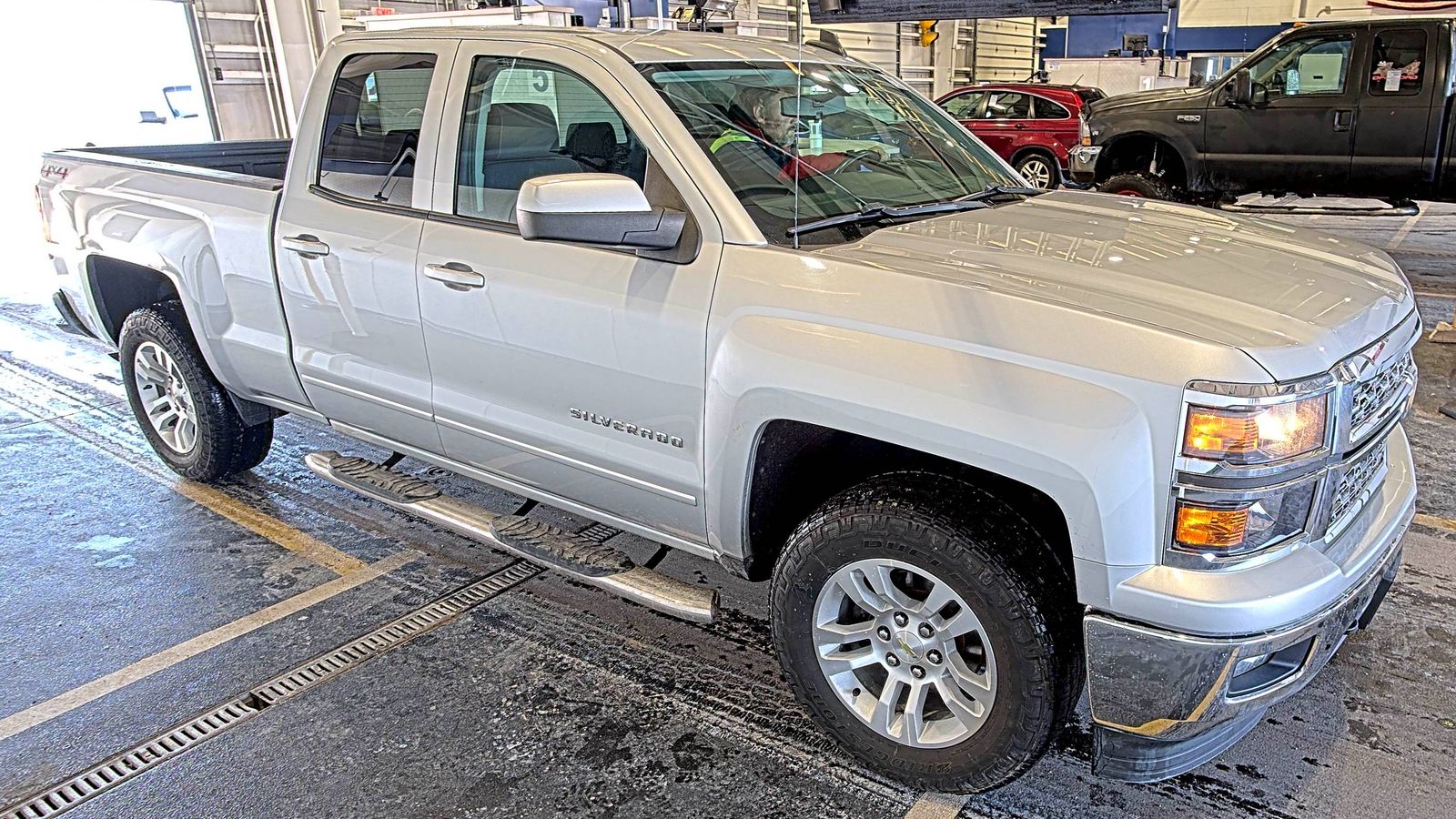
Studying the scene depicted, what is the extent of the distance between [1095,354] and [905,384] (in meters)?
0.41

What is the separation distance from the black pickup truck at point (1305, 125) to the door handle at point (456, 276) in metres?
8.55

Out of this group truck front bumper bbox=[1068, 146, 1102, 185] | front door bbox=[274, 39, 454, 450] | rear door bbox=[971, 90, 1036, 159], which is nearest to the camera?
front door bbox=[274, 39, 454, 450]

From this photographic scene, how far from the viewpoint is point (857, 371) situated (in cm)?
228

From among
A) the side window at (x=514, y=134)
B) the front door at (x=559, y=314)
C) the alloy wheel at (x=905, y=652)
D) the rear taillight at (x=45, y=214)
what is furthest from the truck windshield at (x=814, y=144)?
the rear taillight at (x=45, y=214)

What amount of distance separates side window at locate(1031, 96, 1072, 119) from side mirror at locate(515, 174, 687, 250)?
12.5 meters

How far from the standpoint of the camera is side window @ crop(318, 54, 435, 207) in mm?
3287

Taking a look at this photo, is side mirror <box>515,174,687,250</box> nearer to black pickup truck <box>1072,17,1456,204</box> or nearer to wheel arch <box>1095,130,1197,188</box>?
black pickup truck <box>1072,17,1456,204</box>

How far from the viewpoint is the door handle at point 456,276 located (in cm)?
301

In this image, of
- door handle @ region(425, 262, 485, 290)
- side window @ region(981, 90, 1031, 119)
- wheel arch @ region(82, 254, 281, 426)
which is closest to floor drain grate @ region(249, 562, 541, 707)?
door handle @ region(425, 262, 485, 290)

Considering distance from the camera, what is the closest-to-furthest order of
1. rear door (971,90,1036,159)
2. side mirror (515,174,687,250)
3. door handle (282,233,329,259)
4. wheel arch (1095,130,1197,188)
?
side mirror (515,174,687,250), door handle (282,233,329,259), wheel arch (1095,130,1197,188), rear door (971,90,1036,159)

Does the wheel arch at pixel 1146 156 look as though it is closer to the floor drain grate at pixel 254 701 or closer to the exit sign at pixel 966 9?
the exit sign at pixel 966 9

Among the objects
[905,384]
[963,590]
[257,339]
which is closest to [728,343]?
[905,384]

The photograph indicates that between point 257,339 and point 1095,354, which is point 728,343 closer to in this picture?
point 1095,354

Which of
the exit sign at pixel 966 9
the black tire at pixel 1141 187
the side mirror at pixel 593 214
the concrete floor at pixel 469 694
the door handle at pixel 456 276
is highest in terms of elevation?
the exit sign at pixel 966 9
